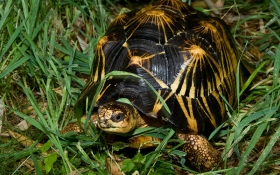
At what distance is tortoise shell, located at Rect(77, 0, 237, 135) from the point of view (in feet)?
8.63

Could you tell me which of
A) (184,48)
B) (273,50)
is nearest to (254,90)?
(273,50)

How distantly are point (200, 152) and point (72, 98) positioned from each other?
885 millimetres

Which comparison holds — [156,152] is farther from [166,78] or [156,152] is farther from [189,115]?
[166,78]

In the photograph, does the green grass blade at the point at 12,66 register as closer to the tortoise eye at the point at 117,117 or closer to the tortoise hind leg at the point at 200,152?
the tortoise eye at the point at 117,117

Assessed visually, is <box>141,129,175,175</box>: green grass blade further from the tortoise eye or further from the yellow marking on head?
the tortoise eye

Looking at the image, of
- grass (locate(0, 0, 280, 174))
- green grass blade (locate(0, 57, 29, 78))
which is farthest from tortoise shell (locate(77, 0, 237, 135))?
green grass blade (locate(0, 57, 29, 78))

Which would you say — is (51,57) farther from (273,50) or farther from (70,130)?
(273,50)

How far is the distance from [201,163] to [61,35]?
1.33 metres

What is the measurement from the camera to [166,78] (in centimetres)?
267

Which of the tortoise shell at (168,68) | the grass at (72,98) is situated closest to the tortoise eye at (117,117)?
the tortoise shell at (168,68)

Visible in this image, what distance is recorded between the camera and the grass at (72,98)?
271 centimetres

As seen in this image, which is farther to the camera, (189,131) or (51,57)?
(51,57)

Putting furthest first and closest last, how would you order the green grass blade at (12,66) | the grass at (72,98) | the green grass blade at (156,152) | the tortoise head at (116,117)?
the green grass blade at (12,66) < the grass at (72,98) < the green grass blade at (156,152) < the tortoise head at (116,117)

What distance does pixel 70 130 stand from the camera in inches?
114
